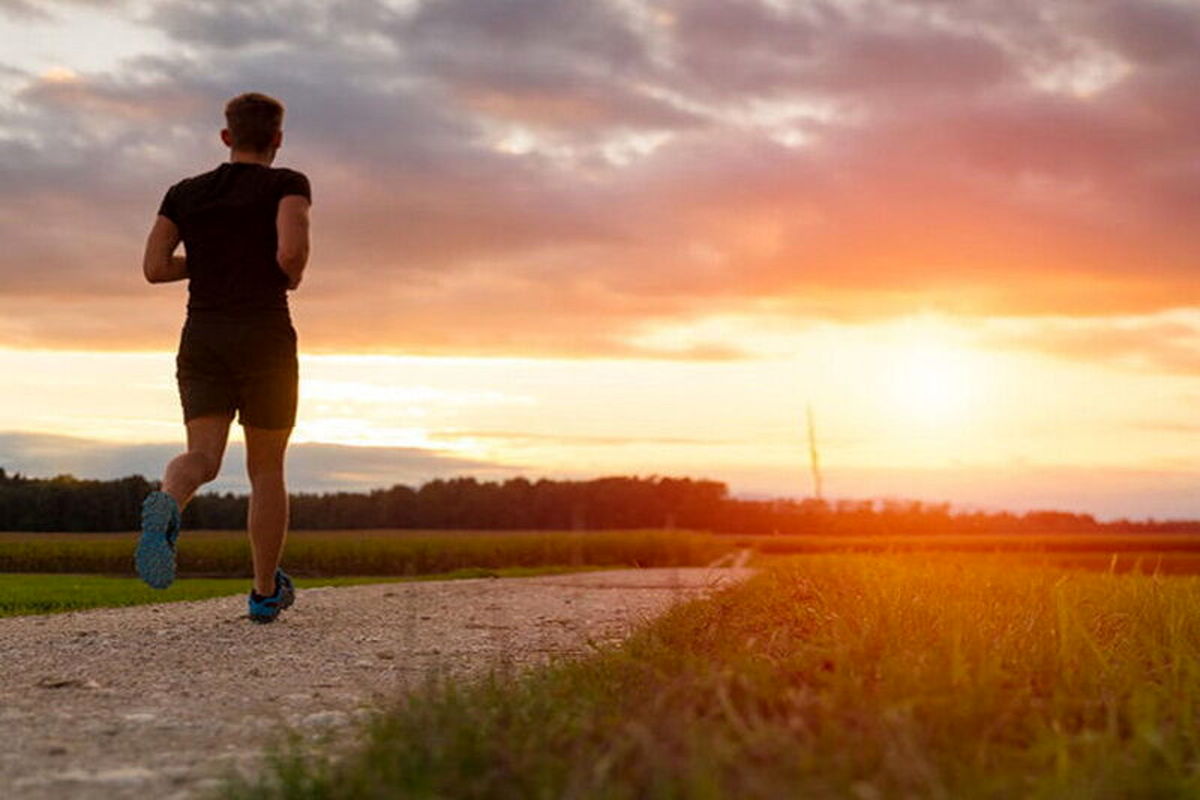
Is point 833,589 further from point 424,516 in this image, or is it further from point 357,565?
point 424,516

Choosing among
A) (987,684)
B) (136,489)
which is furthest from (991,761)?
(136,489)

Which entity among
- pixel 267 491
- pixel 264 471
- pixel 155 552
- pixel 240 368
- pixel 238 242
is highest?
pixel 238 242

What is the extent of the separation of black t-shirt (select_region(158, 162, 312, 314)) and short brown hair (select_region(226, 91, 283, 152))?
0.22 metres

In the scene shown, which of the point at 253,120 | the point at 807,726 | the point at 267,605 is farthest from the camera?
the point at 267,605

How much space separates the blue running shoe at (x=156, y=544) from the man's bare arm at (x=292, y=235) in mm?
1309

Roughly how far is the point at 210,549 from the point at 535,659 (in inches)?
710

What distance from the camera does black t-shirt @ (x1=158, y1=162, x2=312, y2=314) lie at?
21.0 ft

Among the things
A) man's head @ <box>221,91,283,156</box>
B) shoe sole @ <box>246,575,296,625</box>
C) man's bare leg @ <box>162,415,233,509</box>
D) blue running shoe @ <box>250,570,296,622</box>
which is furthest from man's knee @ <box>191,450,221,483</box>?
man's head @ <box>221,91,283,156</box>

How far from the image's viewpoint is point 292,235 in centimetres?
630

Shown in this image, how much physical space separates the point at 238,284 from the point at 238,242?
22 centimetres

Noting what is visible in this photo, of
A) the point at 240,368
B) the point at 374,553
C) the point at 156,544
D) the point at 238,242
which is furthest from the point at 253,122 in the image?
the point at 374,553

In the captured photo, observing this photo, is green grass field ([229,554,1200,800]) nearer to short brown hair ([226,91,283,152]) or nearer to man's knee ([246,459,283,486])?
man's knee ([246,459,283,486])

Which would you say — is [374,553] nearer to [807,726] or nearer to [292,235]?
[292,235]

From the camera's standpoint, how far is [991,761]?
3041 millimetres
